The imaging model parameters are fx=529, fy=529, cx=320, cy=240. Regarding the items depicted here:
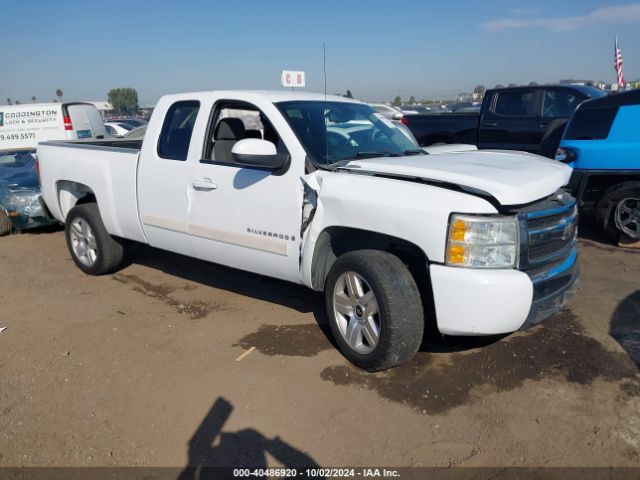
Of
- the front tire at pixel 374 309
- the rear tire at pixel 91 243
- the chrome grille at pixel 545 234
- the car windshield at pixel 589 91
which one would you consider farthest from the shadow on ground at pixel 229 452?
the car windshield at pixel 589 91

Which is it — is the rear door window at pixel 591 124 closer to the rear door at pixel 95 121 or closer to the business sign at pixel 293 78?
the business sign at pixel 293 78

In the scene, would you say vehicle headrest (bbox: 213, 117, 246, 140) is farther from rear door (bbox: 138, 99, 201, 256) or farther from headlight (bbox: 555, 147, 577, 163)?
headlight (bbox: 555, 147, 577, 163)

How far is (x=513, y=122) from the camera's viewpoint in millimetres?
9516

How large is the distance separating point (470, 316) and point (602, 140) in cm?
418

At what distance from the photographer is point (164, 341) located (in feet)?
13.8

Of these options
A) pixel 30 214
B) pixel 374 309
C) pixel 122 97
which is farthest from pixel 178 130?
pixel 122 97

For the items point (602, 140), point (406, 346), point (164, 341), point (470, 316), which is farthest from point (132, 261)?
point (602, 140)

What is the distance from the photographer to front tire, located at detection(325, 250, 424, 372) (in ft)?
10.9

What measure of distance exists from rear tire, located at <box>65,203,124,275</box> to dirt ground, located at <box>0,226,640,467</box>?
637 mm

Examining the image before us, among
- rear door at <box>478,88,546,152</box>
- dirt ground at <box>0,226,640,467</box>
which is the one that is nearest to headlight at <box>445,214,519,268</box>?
dirt ground at <box>0,226,640,467</box>

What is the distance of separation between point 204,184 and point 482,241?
230 centimetres

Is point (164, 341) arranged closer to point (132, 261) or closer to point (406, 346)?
point (406, 346)

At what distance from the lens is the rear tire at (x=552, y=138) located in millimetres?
8031

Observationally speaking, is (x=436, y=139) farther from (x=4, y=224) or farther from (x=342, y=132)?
(x=4, y=224)
